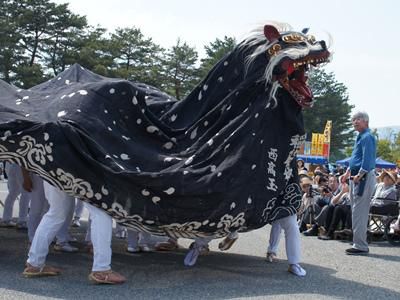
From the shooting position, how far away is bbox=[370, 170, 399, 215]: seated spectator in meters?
10.0

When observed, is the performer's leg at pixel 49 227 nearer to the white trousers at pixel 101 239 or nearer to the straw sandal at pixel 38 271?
the straw sandal at pixel 38 271

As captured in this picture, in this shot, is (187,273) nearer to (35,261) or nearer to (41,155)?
(35,261)

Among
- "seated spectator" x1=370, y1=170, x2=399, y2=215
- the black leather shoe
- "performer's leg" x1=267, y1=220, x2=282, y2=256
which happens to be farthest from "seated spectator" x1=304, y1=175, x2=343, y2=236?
"performer's leg" x1=267, y1=220, x2=282, y2=256

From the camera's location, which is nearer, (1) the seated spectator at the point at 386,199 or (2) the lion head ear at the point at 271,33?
(2) the lion head ear at the point at 271,33

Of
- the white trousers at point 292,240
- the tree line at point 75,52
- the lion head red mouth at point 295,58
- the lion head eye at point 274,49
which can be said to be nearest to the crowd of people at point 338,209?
the white trousers at point 292,240

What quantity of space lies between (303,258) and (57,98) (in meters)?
4.01

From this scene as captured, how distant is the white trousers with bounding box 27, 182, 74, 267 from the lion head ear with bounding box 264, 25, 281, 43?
2.88 metres

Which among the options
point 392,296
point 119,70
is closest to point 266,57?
point 392,296

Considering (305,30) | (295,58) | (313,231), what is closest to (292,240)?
(295,58)

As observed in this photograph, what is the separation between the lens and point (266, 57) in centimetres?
618

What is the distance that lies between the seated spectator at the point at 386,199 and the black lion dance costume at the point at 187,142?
14.0 feet

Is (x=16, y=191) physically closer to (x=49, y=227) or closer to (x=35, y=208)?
(x=35, y=208)

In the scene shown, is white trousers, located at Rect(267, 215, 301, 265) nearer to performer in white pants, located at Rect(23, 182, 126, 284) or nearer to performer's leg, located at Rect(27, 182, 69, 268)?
performer in white pants, located at Rect(23, 182, 126, 284)

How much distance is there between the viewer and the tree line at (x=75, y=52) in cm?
3344
